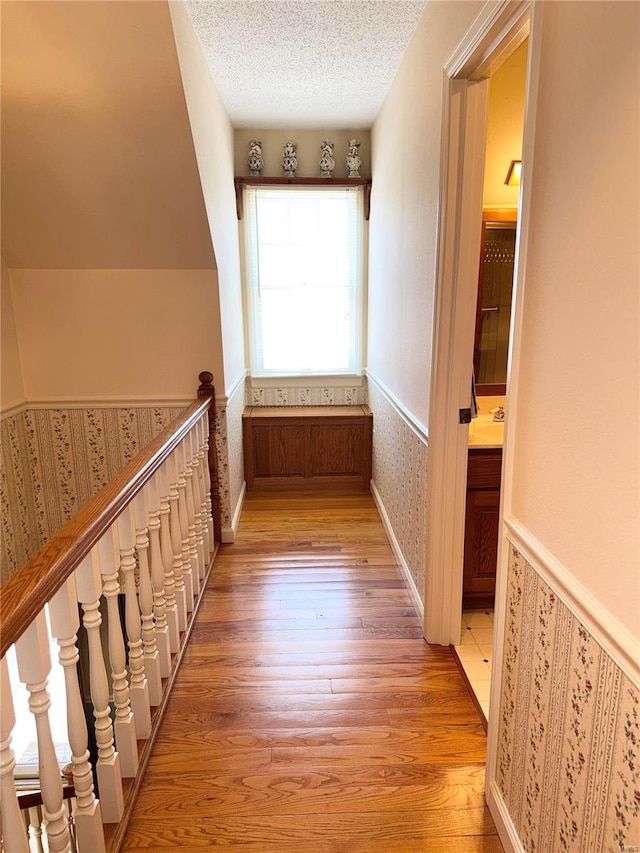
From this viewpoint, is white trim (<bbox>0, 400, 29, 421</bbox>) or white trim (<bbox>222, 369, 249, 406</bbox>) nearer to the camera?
white trim (<bbox>0, 400, 29, 421</bbox>)

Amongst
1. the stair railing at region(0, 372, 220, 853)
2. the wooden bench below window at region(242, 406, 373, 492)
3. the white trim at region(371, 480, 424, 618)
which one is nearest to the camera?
the stair railing at region(0, 372, 220, 853)

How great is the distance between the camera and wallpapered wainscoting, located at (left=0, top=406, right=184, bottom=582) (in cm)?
304

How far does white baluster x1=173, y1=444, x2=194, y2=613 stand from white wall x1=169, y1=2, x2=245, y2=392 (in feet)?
3.34

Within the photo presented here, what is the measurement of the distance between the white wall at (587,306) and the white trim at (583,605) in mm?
19

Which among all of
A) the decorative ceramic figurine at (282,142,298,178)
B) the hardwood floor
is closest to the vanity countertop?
the hardwood floor

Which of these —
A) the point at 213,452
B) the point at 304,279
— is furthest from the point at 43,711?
the point at 304,279

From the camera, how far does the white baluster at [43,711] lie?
39.4 inches

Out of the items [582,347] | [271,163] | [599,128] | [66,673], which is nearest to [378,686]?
[66,673]

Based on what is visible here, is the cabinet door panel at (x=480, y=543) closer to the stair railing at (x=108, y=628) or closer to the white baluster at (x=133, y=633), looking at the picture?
the stair railing at (x=108, y=628)

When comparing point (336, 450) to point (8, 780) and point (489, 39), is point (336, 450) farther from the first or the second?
point (8, 780)

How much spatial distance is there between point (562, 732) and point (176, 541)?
1.56 m

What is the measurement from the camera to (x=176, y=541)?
2.14 metres

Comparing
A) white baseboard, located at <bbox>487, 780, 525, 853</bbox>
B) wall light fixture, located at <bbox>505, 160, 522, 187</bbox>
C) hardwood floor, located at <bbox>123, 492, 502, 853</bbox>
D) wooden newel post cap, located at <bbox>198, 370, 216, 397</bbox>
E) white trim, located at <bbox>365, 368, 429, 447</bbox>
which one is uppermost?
wall light fixture, located at <bbox>505, 160, 522, 187</bbox>

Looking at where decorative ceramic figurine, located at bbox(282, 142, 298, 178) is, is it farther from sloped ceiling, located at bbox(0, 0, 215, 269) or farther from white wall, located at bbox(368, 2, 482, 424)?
sloped ceiling, located at bbox(0, 0, 215, 269)
